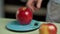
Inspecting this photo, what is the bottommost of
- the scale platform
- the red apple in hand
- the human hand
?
the scale platform

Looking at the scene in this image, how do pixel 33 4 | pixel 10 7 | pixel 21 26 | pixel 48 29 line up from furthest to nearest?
1. pixel 10 7
2. pixel 33 4
3. pixel 21 26
4. pixel 48 29

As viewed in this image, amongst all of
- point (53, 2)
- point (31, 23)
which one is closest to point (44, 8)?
point (53, 2)

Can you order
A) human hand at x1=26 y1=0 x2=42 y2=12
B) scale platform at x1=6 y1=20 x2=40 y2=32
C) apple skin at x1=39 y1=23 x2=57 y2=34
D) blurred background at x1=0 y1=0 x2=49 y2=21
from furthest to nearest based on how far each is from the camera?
blurred background at x1=0 y1=0 x2=49 y2=21
human hand at x1=26 y1=0 x2=42 y2=12
scale platform at x1=6 y1=20 x2=40 y2=32
apple skin at x1=39 y1=23 x2=57 y2=34

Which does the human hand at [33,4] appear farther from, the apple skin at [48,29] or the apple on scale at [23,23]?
the apple skin at [48,29]

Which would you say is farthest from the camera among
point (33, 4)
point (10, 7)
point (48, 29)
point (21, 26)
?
point (10, 7)

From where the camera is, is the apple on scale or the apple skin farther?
the apple on scale

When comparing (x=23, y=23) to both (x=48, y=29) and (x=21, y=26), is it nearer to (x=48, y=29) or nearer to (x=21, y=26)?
(x=21, y=26)

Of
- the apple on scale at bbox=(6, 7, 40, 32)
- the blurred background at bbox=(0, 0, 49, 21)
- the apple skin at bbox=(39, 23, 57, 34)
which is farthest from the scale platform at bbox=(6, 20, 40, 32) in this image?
the blurred background at bbox=(0, 0, 49, 21)

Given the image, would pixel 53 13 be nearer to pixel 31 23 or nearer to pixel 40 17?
pixel 31 23

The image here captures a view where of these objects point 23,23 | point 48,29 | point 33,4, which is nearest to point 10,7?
point 33,4

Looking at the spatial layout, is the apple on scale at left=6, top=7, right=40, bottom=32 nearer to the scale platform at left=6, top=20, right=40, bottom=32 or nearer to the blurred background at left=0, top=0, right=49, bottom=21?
the scale platform at left=6, top=20, right=40, bottom=32

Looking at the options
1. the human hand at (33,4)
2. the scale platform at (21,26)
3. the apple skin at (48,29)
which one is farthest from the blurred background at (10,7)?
the apple skin at (48,29)

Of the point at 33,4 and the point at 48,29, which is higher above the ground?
the point at 33,4

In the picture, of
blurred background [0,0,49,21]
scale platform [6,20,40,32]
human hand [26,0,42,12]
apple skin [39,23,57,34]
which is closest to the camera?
apple skin [39,23,57,34]
